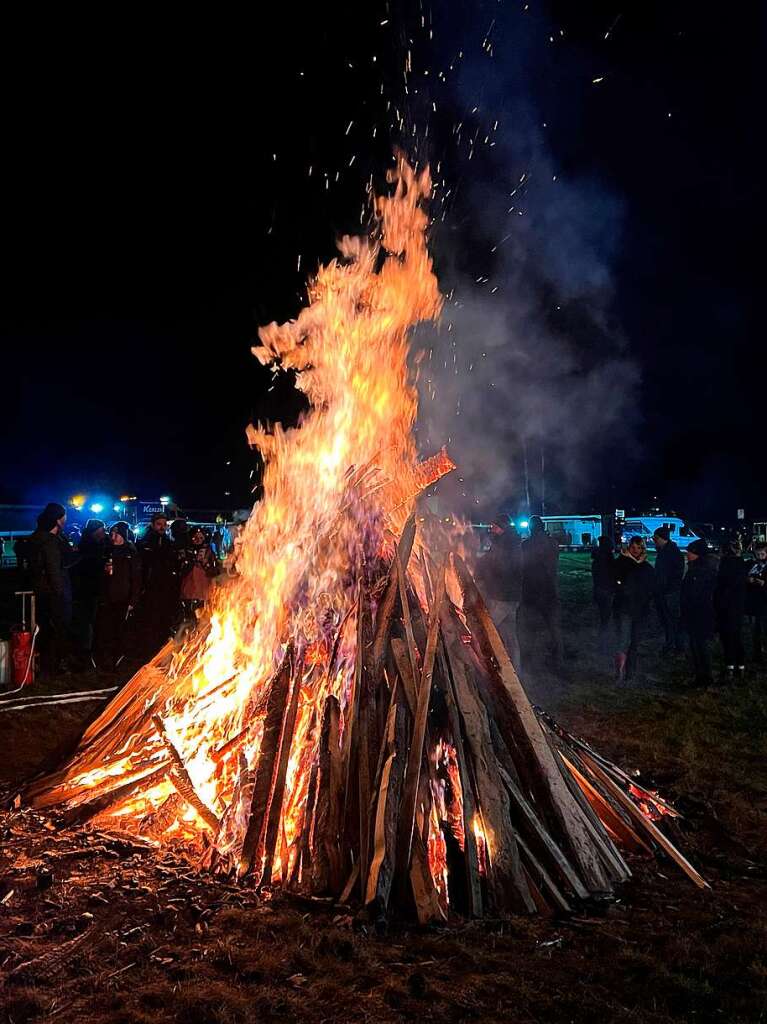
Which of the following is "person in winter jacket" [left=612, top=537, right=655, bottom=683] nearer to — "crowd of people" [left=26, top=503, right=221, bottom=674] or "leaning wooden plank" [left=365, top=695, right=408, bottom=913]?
"crowd of people" [left=26, top=503, right=221, bottom=674]

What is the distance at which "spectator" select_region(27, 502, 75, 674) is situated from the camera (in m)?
9.96

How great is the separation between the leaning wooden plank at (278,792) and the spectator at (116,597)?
6.14 meters

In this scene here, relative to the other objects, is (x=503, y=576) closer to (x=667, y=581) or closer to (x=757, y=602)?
(x=667, y=581)

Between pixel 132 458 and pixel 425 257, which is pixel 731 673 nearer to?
pixel 425 257

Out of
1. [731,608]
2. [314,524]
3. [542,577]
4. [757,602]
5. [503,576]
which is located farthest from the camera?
[757,602]

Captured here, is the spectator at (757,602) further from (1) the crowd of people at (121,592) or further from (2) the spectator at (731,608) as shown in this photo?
(1) the crowd of people at (121,592)

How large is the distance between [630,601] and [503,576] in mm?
2118

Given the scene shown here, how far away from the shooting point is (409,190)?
24.4ft

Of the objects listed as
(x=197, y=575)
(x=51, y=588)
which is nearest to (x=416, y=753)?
(x=197, y=575)

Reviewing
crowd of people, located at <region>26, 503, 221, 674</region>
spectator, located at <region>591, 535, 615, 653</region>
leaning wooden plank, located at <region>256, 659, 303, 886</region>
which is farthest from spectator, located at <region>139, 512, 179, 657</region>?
spectator, located at <region>591, 535, 615, 653</region>

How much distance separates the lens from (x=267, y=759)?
4.64m

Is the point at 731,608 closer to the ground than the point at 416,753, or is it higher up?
higher up

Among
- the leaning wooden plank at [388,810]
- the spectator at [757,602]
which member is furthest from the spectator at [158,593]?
the spectator at [757,602]

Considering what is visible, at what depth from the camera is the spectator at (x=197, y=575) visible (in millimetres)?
10227
